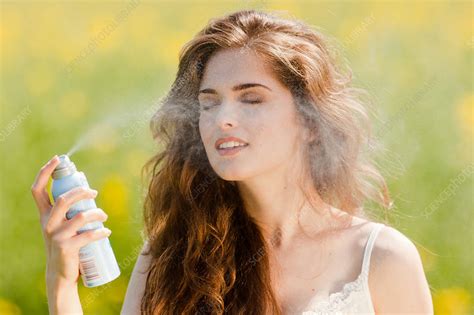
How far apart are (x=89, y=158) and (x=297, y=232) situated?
1.61 m

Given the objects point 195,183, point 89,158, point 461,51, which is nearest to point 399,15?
point 461,51

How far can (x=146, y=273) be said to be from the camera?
2.72 metres

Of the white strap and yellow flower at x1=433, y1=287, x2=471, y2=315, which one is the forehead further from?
yellow flower at x1=433, y1=287, x2=471, y2=315

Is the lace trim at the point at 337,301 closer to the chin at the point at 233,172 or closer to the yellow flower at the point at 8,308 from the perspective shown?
the chin at the point at 233,172

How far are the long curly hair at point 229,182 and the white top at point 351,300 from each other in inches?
5.1

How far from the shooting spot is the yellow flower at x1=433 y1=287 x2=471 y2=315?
3660 millimetres

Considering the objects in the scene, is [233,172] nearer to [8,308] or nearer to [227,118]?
[227,118]

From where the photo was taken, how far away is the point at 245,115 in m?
2.40

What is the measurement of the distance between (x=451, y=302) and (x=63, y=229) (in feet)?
6.71

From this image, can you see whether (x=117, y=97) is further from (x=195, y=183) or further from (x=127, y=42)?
(x=195, y=183)

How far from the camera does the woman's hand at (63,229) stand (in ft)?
7.11

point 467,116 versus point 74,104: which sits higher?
point 74,104

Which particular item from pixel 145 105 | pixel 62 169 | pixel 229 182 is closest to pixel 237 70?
pixel 229 182

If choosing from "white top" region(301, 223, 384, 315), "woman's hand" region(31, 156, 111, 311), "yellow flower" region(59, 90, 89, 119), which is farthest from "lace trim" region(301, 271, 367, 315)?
"yellow flower" region(59, 90, 89, 119)
